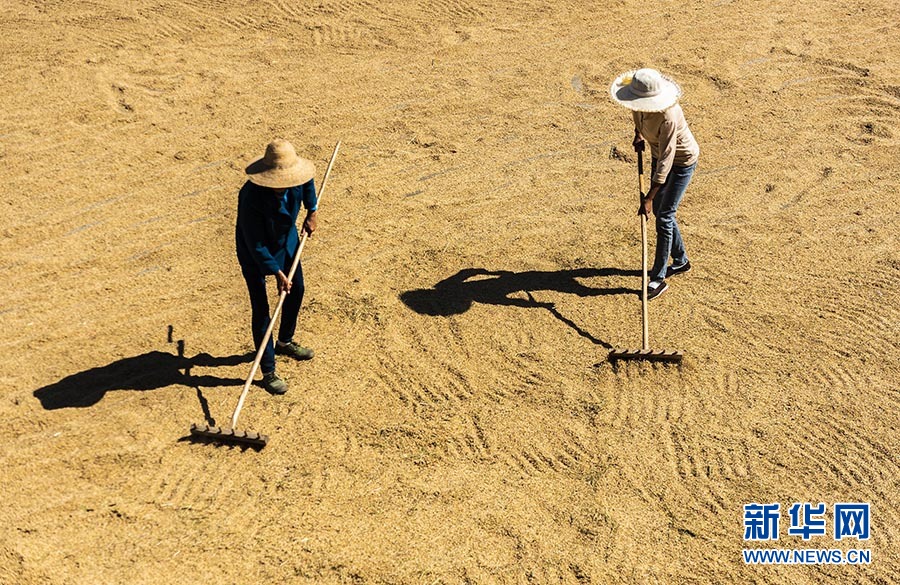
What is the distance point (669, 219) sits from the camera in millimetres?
7090

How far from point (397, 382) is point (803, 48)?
7.99m

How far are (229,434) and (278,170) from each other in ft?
6.30

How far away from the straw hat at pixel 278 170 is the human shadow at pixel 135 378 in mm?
1767

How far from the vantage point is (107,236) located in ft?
25.9

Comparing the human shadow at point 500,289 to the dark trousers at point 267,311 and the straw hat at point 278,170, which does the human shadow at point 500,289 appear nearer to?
the dark trousers at point 267,311

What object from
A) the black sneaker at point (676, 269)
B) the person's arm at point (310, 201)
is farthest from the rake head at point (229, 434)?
the black sneaker at point (676, 269)

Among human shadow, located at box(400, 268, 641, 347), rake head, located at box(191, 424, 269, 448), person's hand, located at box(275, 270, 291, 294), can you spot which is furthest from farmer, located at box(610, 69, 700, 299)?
rake head, located at box(191, 424, 269, 448)

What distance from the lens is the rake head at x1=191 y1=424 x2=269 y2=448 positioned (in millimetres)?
5750

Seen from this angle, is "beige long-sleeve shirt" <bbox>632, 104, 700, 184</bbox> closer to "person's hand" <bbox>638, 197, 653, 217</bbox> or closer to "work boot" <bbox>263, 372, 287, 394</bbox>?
"person's hand" <bbox>638, 197, 653, 217</bbox>

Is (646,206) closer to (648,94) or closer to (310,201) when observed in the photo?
(648,94)

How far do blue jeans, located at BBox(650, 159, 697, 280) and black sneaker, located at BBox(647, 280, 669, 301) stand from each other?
0.15 ft

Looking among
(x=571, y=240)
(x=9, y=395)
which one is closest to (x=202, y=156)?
(x=9, y=395)

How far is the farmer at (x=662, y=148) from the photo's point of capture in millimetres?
6441

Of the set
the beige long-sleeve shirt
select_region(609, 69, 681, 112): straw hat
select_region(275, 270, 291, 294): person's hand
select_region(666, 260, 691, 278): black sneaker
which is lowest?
select_region(666, 260, 691, 278): black sneaker
